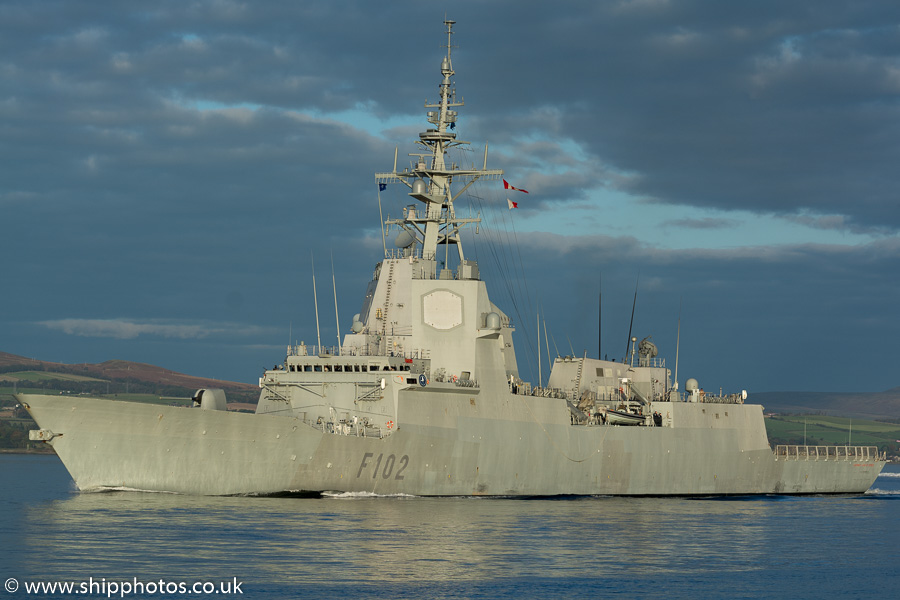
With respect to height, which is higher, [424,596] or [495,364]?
[495,364]

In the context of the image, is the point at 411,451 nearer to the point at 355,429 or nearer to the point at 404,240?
the point at 355,429

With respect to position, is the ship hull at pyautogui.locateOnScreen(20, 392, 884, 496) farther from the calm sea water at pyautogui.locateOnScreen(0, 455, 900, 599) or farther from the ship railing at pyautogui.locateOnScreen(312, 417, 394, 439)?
the calm sea water at pyautogui.locateOnScreen(0, 455, 900, 599)

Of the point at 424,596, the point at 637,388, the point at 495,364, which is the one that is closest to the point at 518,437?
the point at 495,364

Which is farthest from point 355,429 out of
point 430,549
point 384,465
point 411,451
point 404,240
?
point 430,549

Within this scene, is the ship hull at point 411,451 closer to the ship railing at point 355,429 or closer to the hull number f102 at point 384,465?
the hull number f102 at point 384,465

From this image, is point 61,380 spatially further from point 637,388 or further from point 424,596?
point 424,596

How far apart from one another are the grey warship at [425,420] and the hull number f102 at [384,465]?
42 millimetres

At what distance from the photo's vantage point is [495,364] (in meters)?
34.8

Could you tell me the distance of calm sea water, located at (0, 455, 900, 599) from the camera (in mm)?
19562

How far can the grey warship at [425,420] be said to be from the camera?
94.4 feet

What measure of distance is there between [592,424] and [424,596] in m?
21.3

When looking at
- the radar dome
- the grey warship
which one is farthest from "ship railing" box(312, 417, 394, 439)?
the radar dome

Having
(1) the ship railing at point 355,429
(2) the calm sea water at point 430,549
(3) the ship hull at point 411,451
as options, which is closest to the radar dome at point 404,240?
(3) the ship hull at point 411,451

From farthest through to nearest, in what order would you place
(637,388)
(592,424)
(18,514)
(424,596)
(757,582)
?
(637,388)
(592,424)
(18,514)
(757,582)
(424,596)
